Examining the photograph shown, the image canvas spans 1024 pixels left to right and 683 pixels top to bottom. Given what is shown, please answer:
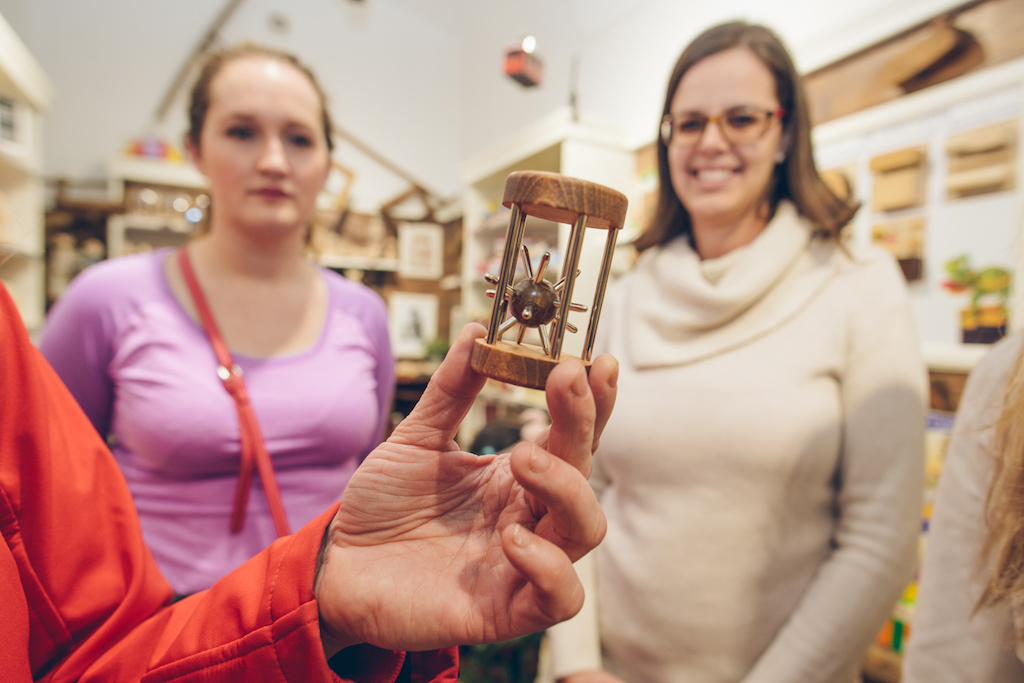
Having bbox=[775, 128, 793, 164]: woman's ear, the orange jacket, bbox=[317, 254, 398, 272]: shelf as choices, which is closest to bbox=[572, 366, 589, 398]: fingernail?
Result: the orange jacket

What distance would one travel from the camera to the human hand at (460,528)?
0.33 meters

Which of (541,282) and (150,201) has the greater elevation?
(150,201)

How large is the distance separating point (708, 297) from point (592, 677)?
1.92ft

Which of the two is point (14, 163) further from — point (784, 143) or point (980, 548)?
point (980, 548)

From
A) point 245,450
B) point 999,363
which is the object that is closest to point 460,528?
point 245,450

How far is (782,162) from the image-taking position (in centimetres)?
89

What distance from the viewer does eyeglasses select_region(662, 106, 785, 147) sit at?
549 mm

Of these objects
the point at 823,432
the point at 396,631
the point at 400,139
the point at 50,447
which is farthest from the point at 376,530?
the point at 400,139

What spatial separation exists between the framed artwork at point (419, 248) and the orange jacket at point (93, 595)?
11.3ft

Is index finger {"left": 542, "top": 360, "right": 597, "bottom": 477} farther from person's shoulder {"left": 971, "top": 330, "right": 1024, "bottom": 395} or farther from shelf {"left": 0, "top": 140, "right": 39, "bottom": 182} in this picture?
shelf {"left": 0, "top": 140, "right": 39, "bottom": 182}

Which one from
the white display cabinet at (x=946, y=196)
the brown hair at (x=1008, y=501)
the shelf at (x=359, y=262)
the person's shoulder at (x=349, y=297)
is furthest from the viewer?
the shelf at (x=359, y=262)

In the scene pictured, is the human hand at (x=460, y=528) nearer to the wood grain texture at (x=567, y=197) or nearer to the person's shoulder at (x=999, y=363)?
the wood grain texture at (x=567, y=197)

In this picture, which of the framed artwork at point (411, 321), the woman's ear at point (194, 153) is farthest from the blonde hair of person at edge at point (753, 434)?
the framed artwork at point (411, 321)

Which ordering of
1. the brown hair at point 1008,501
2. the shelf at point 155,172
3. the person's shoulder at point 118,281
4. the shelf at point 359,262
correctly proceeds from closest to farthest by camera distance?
the brown hair at point 1008,501
the person's shoulder at point 118,281
the shelf at point 155,172
the shelf at point 359,262
